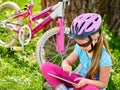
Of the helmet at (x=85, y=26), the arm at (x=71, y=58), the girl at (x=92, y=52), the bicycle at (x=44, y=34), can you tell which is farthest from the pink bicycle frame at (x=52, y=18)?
the helmet at (x=85, y=26)

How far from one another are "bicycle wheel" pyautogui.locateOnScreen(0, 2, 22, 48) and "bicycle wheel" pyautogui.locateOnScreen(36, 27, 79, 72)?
58cm

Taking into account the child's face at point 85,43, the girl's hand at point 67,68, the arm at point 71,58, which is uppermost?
the child's face at point 85,43

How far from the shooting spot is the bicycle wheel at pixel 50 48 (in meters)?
6.52

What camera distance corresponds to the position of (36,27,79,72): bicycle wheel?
652cm

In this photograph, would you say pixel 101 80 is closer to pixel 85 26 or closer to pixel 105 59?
pixel 105 59

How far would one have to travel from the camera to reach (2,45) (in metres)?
7.48

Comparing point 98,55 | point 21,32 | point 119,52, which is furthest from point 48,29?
point 98,55

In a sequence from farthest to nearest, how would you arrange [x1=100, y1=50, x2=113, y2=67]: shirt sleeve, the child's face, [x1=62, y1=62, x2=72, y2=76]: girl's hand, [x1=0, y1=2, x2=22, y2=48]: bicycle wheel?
[x1=0, y1=2, x2=22, y2=48]: bicycle wheel, [x1=62, y1=62, x2=72, y2=76]: girl's hand, [x1=100, y1=50, x2=113, y2=67]: shirt sleeve, the child's face

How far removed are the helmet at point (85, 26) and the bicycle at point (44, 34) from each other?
1333 mm

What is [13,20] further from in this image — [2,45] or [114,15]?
[114,15]

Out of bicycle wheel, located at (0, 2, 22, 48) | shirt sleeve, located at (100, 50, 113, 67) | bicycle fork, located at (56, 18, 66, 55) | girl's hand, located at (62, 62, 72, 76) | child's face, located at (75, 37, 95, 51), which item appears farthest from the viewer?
bicycle wheel, located at (0, 2, 22, 48)

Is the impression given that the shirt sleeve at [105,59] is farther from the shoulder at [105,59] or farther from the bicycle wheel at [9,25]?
the bicycle wheel at [9,25]

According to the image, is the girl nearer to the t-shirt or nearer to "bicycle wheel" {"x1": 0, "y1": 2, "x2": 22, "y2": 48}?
the t-shirt

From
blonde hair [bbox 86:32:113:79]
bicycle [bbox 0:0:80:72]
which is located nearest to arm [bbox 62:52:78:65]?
blonde hair [bbox 86:32:113:79]
